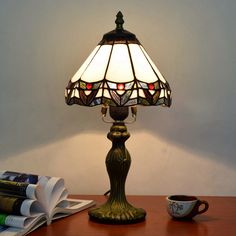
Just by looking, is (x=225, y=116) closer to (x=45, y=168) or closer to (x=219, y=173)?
(x=219, y=173)

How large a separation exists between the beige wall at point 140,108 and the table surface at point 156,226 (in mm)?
223

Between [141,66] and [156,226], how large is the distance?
362 millimetres

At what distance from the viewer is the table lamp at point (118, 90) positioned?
0.92 m

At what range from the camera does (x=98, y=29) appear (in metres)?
1.30

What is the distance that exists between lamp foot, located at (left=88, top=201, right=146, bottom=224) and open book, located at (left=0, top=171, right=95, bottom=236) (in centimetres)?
8

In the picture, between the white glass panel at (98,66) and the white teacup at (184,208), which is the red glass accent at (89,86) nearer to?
the white glass panel at (98,66)

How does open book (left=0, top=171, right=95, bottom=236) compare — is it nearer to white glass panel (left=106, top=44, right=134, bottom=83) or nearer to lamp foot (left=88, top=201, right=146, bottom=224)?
lamp foot (left=88, top=201, right=146, bottom=224)

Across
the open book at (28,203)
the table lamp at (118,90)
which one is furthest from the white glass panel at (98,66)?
the open book at (28,203)

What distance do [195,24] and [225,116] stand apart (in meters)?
0.29

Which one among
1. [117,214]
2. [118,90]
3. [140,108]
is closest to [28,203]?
[117,214]

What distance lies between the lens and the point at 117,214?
99cm

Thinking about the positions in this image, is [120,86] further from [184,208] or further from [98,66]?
[184,208]

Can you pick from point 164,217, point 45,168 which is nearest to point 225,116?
point 164,217

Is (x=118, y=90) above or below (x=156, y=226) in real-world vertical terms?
above
